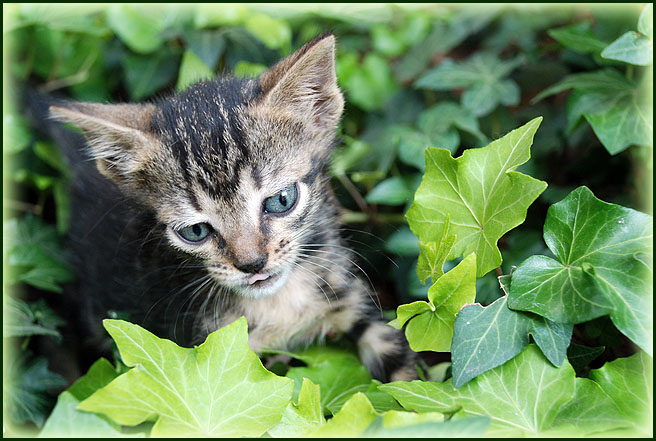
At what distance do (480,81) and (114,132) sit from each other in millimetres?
1296

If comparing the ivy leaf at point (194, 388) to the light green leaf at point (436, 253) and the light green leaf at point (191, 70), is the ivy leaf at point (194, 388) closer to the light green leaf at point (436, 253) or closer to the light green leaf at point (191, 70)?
the light green leaf at point (436, 253)

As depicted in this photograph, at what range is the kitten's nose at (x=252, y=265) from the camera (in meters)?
1.47

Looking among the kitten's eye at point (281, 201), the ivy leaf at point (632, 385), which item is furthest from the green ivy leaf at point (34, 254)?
the ivy leaf at point (632, 385)

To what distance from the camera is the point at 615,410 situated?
1.23 metres

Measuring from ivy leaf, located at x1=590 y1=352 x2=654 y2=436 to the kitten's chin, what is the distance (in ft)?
2.58

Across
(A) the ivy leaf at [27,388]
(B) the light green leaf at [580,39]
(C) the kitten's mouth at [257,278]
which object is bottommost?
(A) the ivy leaf at [27,388]

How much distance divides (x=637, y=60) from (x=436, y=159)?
592 mm

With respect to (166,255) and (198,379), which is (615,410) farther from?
(166,255)

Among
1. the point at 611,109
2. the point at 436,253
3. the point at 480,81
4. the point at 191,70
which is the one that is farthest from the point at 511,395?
the point at 191,70

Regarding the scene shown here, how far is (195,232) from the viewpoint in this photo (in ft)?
5.18

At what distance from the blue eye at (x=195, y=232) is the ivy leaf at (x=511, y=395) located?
61cm

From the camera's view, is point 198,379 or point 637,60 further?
point 637,60

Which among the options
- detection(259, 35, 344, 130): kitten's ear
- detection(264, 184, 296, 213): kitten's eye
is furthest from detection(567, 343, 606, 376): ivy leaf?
detection(259, 35, 344, 130): kitten's ear

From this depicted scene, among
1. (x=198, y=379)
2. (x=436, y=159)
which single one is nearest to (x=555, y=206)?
(x=436, y=159)
